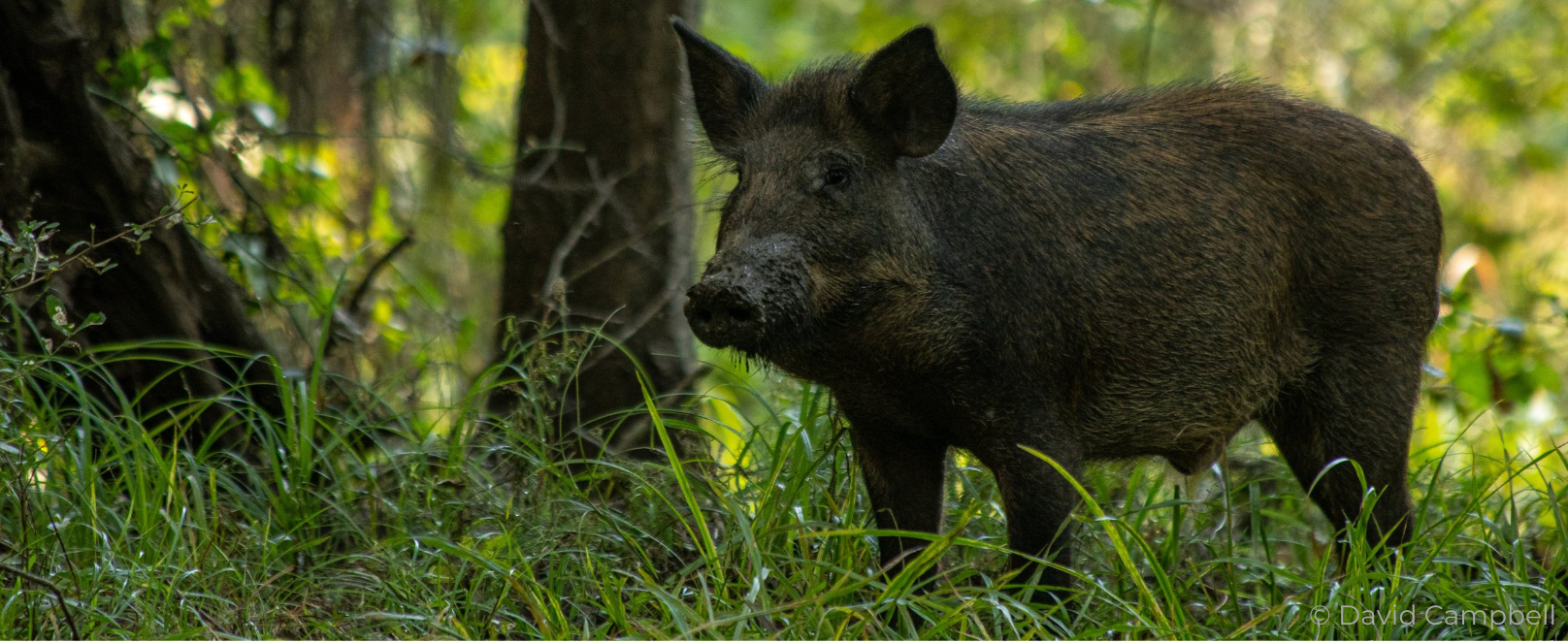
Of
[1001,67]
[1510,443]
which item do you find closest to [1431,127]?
[1001,67]

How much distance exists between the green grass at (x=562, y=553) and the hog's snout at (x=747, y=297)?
44cm

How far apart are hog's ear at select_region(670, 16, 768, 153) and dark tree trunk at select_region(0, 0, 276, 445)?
150cm

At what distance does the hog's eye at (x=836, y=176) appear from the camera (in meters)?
3.31

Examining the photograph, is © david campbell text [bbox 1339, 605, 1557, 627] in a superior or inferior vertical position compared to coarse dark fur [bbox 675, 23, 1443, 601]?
inferior

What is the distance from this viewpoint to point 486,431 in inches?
174

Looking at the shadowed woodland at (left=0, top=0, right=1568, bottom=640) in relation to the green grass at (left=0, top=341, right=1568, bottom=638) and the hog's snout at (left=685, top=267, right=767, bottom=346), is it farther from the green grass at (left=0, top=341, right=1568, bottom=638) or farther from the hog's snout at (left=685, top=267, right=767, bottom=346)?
the hog's snout at (left=685, top=267, right=767, bottom=346)

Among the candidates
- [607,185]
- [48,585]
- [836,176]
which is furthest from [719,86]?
[48,585]

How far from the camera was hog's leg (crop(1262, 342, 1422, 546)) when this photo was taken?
3861 mm

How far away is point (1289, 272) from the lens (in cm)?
380

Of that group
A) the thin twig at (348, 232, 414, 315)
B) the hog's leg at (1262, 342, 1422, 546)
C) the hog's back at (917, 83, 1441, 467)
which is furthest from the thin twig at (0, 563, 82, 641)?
the hog's leg at (1262, 342, 1422, 546)

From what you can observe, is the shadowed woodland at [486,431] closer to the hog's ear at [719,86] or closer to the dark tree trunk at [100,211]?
the dark tree trunk at [100,211]

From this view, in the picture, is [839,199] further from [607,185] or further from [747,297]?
[607,185]

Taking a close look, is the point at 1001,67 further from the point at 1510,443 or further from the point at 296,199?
the point at 296,199

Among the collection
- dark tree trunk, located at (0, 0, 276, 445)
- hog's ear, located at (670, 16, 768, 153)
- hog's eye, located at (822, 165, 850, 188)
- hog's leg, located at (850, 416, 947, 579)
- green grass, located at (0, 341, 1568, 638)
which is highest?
hog's ear, located at (670, 16, 768, 153)
